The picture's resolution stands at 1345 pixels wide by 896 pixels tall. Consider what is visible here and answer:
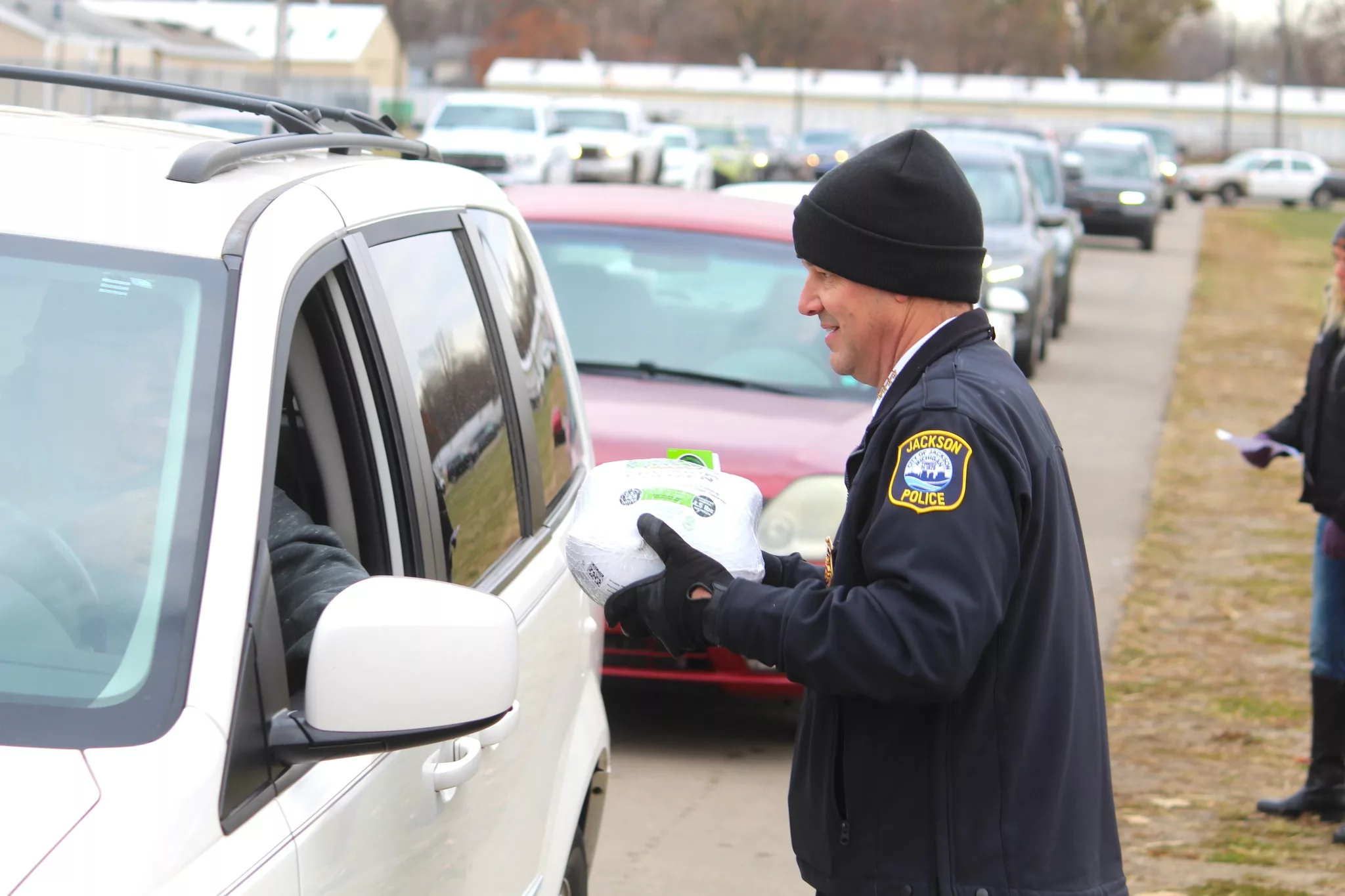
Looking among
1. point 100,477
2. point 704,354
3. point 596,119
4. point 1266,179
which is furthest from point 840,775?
point 1266,179

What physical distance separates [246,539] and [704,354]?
4982 millimetres

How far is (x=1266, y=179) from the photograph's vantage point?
60.6m

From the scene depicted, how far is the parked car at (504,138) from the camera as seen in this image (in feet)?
98.0

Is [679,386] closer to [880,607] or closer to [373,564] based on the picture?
[373,564]

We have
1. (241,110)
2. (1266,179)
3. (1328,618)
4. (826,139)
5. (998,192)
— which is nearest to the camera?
(241,110)

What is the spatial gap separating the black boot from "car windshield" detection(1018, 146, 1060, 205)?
52.4 ft

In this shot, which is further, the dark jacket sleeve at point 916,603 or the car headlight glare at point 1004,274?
the car headlight glare at point 1004,274

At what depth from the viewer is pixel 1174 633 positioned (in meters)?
8.27

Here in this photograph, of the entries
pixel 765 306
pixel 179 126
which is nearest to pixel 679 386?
pixel 765 306

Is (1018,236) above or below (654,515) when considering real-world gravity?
above

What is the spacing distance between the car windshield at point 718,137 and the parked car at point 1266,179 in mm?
18136

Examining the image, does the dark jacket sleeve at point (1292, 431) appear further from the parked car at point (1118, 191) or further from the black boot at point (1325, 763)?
the parked car at point (1118, 191)

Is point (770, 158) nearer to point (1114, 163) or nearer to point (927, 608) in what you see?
point (1114, 163)

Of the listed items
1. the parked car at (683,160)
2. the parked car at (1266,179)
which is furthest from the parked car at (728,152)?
the parked car at (1266,179)
